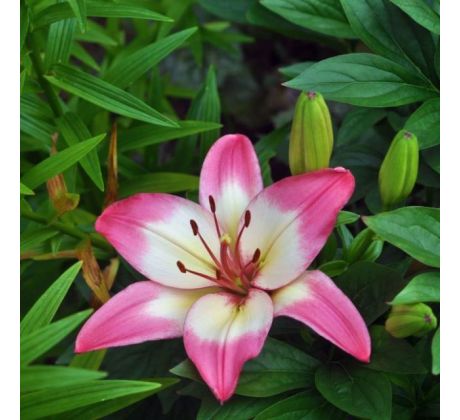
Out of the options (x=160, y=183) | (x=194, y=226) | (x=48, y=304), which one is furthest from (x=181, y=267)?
(x=160, y=183)

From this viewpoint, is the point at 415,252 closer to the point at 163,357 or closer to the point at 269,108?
the point at 163,357

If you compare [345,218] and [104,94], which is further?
[104,94]

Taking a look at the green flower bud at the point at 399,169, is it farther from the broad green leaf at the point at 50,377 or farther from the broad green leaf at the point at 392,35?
the broad green leaf at the point at 50,377

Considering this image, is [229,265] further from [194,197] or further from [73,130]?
[73,130]

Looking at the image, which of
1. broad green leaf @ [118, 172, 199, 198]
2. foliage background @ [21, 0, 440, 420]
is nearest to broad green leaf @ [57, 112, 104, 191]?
foliage background @ [21, 0, 440, 420]

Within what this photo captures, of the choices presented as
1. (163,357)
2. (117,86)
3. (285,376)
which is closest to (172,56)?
(117,86)

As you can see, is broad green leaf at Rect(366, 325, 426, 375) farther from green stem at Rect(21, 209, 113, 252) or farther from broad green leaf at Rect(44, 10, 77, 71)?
broad green leaf at Rect(44, 10, 77, 71)
